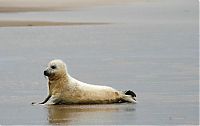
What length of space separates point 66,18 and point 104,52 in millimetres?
10819

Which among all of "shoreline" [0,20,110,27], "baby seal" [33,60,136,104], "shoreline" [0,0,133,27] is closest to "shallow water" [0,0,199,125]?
"baby seal" [33,60,136,104]

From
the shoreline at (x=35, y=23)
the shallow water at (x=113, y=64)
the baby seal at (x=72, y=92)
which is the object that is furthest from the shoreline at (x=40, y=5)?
the baby seal at (x=72, y=92)

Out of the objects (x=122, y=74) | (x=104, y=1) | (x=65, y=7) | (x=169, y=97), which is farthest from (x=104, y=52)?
(x=104, y=1)

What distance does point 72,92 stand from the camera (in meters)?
13.1

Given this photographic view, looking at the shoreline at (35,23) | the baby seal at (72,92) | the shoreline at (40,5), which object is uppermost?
the shoreline at (40,5)

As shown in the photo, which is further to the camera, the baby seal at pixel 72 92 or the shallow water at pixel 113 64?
the baby seal at pixel 72 92

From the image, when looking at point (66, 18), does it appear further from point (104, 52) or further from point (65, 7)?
point (104, 52)

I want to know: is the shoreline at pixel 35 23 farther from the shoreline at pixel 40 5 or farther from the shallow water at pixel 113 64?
the shallow water at pixel 113 64

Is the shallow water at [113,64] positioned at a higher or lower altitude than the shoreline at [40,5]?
lower

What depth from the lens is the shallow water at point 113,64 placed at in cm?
1234

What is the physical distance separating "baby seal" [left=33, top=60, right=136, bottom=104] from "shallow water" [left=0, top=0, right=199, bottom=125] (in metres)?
0.15

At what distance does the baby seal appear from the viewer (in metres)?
13.1

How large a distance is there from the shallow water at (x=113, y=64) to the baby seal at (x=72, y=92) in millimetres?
153

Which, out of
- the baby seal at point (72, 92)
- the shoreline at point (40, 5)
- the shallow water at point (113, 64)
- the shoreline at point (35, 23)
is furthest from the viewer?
the shoreline at point (40, 5)
